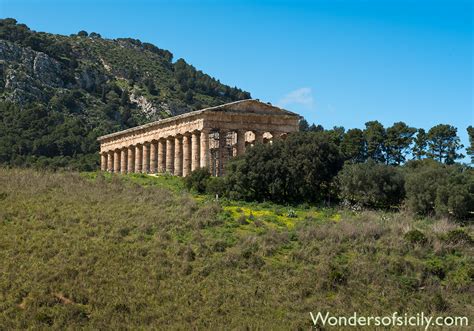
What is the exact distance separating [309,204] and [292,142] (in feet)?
14.7

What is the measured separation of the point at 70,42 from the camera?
12988 centimetres

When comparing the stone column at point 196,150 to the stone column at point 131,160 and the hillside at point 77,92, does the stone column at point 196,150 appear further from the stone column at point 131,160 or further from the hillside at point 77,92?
the hillside at point 77,92

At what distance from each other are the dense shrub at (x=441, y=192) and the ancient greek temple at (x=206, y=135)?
43.7 ft

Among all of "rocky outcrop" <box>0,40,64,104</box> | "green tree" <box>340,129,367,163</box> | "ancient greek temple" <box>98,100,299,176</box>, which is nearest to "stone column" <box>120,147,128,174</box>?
"ancient greek temple" <box>98,100,299,176</box>

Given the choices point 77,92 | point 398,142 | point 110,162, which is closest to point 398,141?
point 398,142

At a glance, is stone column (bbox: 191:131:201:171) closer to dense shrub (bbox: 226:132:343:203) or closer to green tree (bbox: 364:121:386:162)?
dense shrub (bbox: 226:132:343:203)

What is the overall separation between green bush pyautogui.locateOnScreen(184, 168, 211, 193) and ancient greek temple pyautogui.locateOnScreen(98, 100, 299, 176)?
403 cm

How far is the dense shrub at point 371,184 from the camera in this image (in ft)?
139

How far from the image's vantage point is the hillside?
85.3 metres

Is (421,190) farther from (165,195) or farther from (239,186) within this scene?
(165,195)

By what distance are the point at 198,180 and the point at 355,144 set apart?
22152 mm

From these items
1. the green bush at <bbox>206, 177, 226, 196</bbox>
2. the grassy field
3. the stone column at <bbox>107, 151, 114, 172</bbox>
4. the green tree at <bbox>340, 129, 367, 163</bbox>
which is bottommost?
the grassy field

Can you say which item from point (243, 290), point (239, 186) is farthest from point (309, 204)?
point (243, 290)

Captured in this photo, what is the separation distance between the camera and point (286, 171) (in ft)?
143
